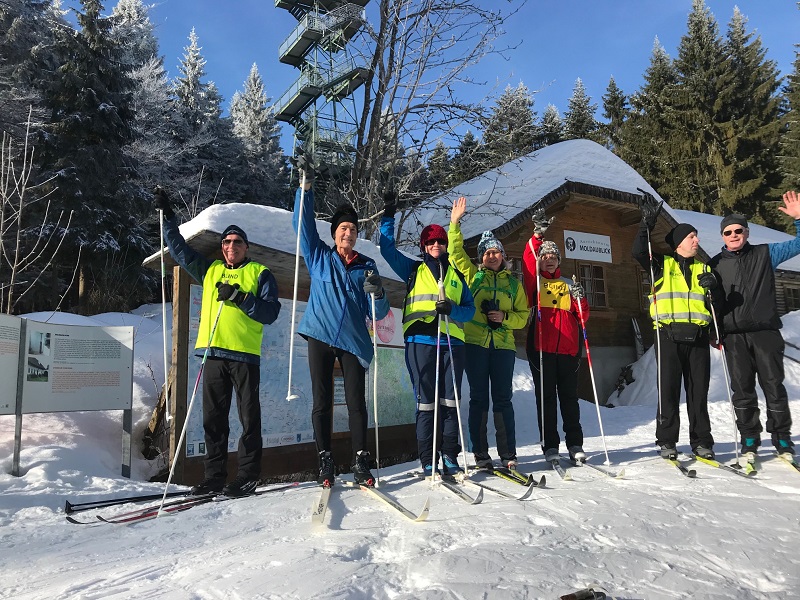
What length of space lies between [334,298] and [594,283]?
13.0 m

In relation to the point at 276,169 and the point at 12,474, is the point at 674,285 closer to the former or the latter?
the point at 12,474

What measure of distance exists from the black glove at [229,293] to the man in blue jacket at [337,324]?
1.56 feet

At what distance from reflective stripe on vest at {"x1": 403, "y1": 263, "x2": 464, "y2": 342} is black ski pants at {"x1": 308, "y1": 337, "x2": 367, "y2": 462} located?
0.65m

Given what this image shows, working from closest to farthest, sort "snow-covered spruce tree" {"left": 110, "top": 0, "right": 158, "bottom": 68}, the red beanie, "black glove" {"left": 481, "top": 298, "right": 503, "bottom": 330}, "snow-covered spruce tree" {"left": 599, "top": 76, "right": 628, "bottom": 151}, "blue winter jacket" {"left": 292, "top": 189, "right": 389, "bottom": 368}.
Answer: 1. "blue winter jacket" {"left": 292, "top": 189, "right": 389, "bottom": 368}
2. the red beanie
3. "black glove" {"left": 481, "top": 298, "right": 503, "bottom": 330}
4. "snow-covered spruce tree" {"left": 110, "top": 0, "right": 158, "bottom": 68}
5. "snow-covered spruce tree" {"left": 599, "top": 76, "right": 628, "bottom": 151}

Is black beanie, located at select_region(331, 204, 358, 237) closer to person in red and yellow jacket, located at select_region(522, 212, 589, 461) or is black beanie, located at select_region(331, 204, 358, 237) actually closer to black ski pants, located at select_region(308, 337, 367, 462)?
black ski pants, located at select_region(308, 337, 367, 462)

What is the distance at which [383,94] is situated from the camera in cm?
1159

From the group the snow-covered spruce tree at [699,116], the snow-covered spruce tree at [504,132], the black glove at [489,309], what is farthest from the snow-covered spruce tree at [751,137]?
the black glove at [489,309]

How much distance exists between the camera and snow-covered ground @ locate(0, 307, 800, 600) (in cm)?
204

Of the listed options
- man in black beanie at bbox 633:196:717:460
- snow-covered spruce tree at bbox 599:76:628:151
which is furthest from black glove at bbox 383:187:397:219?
snow-covered spruce tree at bbox 599:76:628:151

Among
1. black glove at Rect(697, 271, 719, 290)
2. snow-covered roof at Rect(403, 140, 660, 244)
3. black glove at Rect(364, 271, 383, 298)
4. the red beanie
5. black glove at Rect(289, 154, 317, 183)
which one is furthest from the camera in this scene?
snow-covered roof at Rect(403, 140, 660, 244)

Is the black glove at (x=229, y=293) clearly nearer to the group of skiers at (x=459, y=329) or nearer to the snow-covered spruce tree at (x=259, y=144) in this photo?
the group of skiers at (x=459, y=329)

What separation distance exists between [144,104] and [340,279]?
21.2 meters

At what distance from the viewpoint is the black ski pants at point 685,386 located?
476 cm

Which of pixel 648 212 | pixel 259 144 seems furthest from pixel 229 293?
pixel 259 144
